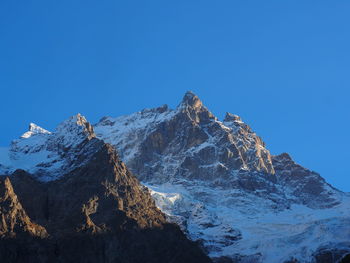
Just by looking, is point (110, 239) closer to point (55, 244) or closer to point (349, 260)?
point (55, 244)

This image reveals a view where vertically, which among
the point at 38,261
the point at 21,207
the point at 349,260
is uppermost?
Result: the point at 21,207

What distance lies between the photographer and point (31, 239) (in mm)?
184625

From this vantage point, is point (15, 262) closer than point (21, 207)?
Yes

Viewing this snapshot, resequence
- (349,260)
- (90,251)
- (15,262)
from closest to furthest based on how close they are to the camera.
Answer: (349,260)
(15,262)
(90,251)

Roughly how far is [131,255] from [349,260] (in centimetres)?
7004

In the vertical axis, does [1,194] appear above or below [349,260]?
above

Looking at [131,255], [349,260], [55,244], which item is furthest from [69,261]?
[349,260]

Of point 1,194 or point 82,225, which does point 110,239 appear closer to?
point 82,225

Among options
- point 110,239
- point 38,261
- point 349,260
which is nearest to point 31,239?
point 38,261

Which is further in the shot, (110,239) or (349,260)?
(110,239)

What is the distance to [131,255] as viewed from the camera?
200m

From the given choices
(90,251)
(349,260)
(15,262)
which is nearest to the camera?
(349,260)

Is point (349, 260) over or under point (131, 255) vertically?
under

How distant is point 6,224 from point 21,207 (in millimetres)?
8957
